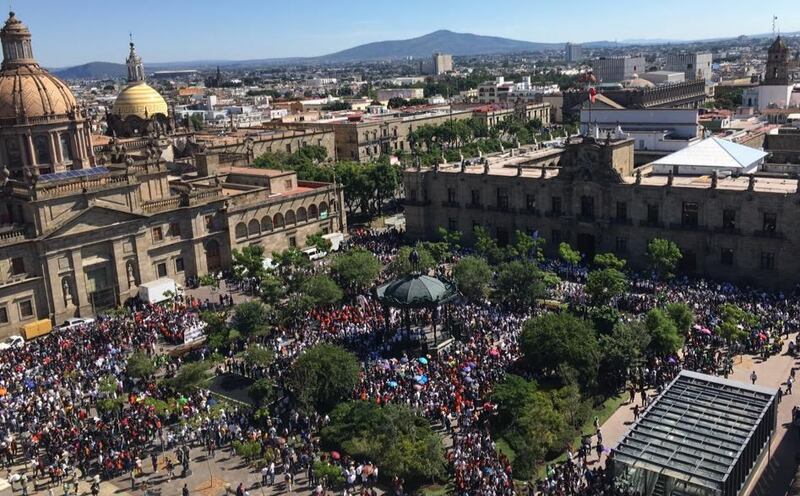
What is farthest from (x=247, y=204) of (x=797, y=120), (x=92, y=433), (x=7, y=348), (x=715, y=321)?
(x=797, y=120)

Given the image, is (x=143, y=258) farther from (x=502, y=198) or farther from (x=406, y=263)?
(x=502, y=198)

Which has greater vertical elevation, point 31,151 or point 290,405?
point 31,151

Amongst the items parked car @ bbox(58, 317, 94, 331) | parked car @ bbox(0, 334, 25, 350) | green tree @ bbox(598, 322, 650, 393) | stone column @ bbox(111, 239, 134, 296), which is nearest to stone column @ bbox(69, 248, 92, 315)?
parked car @ bbox(58, 317, 94, 331)

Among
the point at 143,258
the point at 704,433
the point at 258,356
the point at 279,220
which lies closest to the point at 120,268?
the point at 143,258

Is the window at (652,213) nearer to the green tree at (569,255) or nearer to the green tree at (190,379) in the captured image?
the green tree at (569,255)

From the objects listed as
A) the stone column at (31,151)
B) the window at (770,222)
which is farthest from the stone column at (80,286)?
the window at (770,222)

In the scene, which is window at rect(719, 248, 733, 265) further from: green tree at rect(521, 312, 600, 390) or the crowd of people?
green tree at rect(521, 312, 600, 390)
